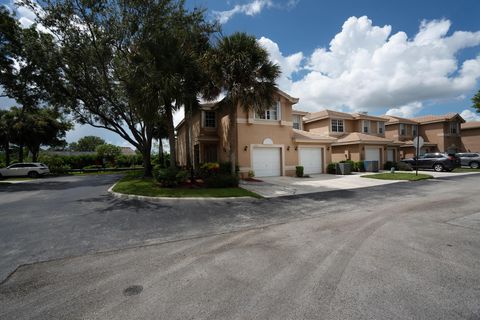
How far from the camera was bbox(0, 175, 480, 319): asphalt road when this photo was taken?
9.29ft

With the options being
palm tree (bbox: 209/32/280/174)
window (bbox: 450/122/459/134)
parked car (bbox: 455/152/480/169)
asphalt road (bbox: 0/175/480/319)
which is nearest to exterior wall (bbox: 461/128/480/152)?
window (bbox: 450/122/459/134)

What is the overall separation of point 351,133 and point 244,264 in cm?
2615

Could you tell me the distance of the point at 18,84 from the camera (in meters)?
19.5

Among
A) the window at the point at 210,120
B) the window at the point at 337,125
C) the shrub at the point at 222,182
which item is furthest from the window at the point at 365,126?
the shrub at the point at 222,182

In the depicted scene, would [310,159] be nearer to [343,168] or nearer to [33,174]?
[343,168]

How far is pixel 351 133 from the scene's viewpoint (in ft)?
86.3

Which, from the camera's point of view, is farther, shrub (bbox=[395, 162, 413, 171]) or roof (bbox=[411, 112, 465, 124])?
roof (bbox=[411, 112, 465, 124])

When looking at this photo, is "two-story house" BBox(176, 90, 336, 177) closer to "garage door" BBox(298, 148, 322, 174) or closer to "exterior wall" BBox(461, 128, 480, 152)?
"garage door" BBox(298, 148, 322, 174)

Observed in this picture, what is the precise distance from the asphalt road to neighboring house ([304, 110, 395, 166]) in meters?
16.3

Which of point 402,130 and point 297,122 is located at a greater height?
point 297,122

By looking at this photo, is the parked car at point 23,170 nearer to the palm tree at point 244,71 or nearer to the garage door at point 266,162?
the garage door at point 266,162

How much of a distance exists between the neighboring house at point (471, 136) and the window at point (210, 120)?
3866 cm

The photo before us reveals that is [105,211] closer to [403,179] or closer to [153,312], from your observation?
[153,312]

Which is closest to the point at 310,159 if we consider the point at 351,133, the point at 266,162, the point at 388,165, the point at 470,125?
the point at 266,162
